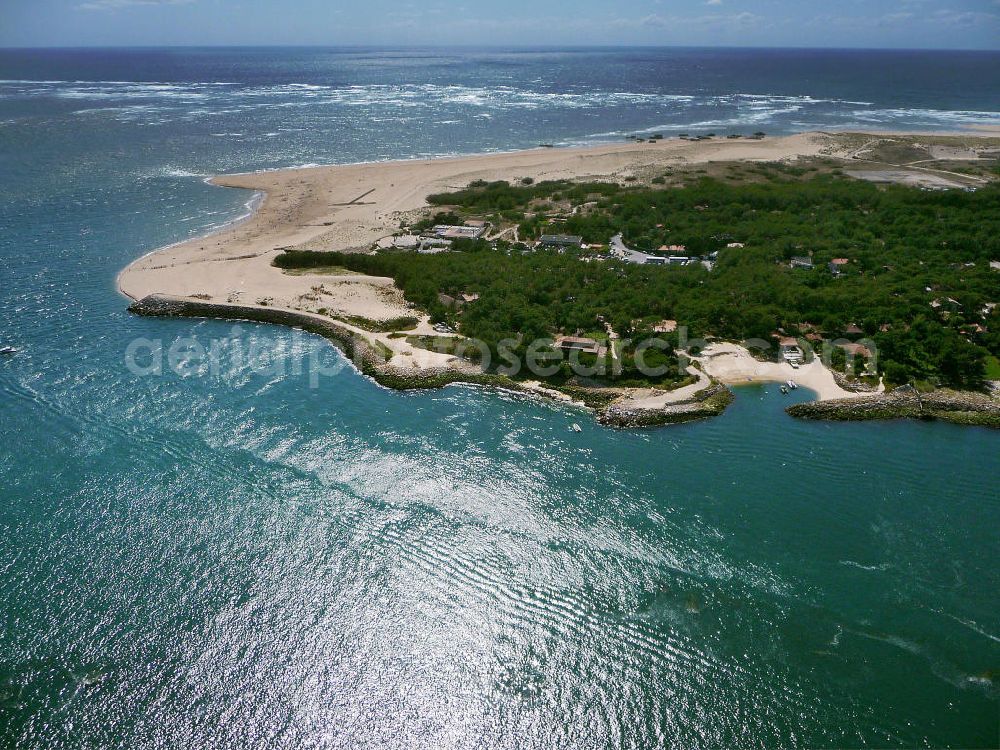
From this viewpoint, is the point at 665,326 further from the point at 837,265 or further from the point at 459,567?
the point at 459,567

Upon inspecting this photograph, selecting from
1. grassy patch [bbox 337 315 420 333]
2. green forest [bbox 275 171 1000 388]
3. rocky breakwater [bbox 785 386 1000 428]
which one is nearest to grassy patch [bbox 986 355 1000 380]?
green forest [bbox 275 171 1000 388]

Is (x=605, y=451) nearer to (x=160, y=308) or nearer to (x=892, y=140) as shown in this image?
(x=160, y=308)

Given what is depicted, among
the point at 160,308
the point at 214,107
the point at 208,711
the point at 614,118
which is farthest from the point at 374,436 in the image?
the point at 214,107

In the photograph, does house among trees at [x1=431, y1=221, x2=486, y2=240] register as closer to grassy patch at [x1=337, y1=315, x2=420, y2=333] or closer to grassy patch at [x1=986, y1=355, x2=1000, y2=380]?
grassy patch at [x1=337, y1=315, x2=420, y2=333]

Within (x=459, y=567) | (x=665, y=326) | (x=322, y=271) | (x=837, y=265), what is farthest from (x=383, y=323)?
(x=837, y=265)

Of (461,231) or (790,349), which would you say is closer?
(790,349)
